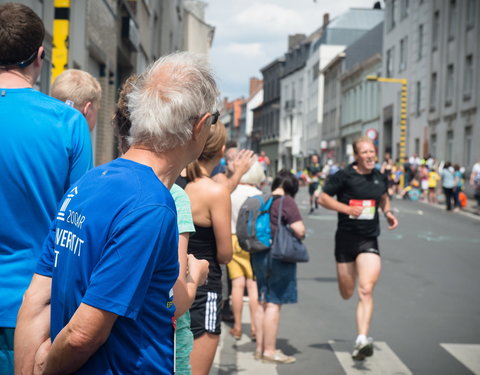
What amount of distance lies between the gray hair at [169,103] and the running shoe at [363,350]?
4550mm

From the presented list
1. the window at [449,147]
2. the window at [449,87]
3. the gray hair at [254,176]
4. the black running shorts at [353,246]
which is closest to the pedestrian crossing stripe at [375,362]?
the black running shorts at [353,246]

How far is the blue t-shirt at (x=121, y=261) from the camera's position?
190cm

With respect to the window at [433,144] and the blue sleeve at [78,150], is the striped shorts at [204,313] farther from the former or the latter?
the window at [433,144]

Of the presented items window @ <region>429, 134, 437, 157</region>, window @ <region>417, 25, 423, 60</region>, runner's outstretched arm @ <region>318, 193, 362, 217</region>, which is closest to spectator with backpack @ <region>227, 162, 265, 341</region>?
runner's outstretched arm @ <region>318, 193, 362, 217</region>

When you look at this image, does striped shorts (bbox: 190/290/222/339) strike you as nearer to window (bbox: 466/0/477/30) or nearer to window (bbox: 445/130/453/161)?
window (bbox: 466/0/477/30)

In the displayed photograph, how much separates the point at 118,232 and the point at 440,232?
17411mm

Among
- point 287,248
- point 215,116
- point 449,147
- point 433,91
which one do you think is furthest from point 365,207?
point 433,91

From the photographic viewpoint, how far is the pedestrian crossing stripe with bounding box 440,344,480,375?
20.4ft

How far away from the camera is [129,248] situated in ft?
6.24

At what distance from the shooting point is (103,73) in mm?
14555

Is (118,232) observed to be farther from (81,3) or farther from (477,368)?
(81,3)

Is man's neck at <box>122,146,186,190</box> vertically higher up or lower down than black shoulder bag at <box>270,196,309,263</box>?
higher up

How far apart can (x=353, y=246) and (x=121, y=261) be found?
542 cm

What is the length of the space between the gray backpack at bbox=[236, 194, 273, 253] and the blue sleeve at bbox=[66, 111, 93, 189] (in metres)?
3.90
